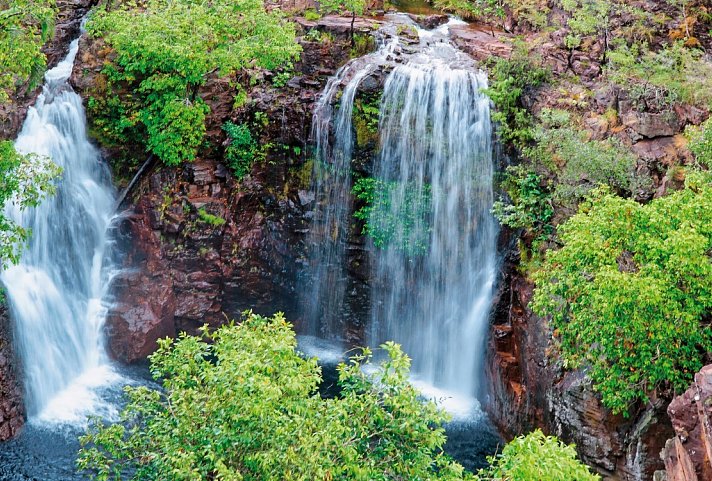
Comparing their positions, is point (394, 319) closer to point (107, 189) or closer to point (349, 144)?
point (349, 144)

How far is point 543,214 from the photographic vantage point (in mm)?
18688

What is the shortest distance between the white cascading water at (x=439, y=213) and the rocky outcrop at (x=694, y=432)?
9.95 meters

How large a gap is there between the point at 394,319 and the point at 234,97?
374 inches

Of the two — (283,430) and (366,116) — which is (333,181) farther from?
(283,430)

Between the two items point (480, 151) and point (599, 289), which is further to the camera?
point (480, 151)

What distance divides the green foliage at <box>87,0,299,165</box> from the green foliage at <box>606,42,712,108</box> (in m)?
10.2

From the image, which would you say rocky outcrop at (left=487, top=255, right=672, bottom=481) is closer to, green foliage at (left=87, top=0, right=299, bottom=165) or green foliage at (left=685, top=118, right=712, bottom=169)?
green foliage at (left=685, top=118, right=712, bottom=169)

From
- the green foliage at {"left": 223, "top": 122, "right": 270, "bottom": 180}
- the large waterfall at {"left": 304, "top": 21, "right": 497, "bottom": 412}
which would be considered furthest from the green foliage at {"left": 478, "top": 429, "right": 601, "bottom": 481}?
the green foliage at {"left": 223, "top": 122, "right": 270, "bottom": 180}

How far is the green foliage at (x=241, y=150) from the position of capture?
2223cm

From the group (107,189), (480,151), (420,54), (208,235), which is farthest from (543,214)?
(107,189)

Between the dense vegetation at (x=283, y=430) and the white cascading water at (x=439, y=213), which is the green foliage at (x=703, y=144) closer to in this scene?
the white cascading water at (x=439, y=213)

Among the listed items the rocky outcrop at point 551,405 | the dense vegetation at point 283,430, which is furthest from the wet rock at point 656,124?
the dense vegetation at point 283,430

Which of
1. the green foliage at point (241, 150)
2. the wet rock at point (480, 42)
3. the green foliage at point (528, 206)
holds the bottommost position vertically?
the green foliage at point (528, 206)

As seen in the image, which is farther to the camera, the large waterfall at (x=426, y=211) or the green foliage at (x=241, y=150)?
the green foliage at (x=241, y=150)
